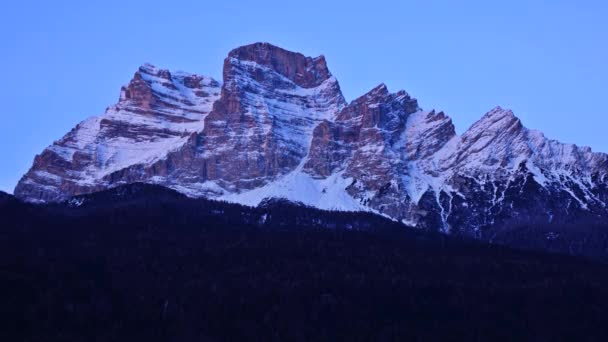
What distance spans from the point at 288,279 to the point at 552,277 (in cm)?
3415

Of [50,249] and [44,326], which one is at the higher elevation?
[50,249]

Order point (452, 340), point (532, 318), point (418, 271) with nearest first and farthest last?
point (452, 340) < point (532, 318) < point (418, 271)

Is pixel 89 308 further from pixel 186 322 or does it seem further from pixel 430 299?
pixel 430 299

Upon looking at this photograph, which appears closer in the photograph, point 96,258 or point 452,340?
point 452,340

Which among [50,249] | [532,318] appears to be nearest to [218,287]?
[50,249]

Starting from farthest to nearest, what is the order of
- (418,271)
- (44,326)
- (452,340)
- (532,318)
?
(418,271) → (532,318) → (452,340) → (44,326)

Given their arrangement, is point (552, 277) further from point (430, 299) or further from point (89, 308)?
point (89, 308)

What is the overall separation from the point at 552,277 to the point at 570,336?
66.3 feet

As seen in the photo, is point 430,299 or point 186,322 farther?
point 430,299

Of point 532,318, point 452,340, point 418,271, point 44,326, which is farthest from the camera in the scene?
point 418,271

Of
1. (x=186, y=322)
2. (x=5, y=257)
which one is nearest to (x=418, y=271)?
(x=186, y=322)

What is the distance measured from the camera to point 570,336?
579 ft

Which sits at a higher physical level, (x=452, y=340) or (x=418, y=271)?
(x=418, y=271)

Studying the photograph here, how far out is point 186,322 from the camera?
167 m
